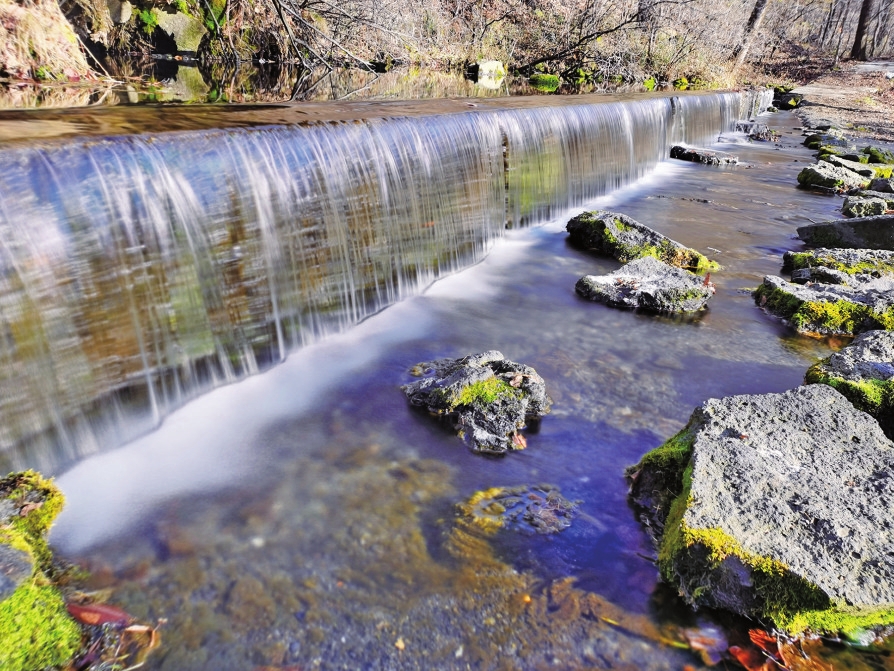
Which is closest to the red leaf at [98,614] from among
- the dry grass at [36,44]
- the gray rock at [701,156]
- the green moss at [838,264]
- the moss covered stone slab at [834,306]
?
the moss covered stone slab at [834,306]

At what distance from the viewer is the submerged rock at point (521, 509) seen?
3217mm

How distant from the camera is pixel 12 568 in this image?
2.31 metres

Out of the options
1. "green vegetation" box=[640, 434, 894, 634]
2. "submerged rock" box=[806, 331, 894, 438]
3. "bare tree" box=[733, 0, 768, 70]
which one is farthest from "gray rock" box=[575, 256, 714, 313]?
"bare tree" box=[733, 0, 768, 70]

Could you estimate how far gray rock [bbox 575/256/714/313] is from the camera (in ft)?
19.3

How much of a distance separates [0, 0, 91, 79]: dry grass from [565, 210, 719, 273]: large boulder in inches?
404

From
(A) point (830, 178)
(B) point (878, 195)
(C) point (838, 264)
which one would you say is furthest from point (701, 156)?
(C) point (838, 264)

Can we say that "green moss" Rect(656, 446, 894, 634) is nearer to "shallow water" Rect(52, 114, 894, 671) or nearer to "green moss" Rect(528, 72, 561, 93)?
"shallow water" Rect(52, 114, 894, 671)

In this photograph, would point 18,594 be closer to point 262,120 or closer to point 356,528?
point 356,528

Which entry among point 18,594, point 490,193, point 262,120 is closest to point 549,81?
point 490,193

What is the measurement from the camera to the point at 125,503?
336 cm

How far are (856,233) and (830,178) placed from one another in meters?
4.86

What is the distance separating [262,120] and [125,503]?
146 inches

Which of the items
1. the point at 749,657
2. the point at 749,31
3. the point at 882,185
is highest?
the point at 749,31

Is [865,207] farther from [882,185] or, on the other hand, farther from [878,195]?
[882,185]
